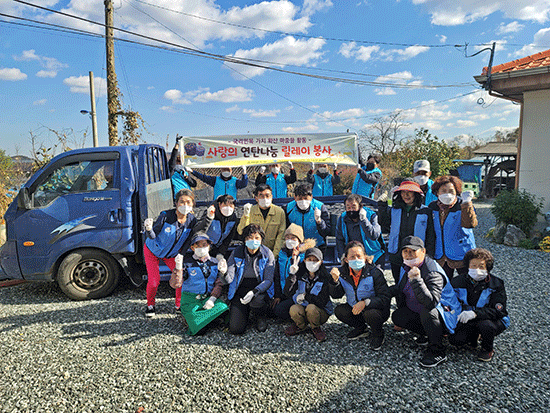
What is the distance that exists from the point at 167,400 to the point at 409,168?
15.5 metres

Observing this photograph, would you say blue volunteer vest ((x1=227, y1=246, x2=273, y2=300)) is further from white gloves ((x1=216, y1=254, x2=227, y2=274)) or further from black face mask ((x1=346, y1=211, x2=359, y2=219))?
black face mask ((x1=346, y1=211, x2=359, y2=219))

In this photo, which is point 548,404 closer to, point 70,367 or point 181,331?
point 181,331

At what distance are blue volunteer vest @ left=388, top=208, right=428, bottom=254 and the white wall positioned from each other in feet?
20.4

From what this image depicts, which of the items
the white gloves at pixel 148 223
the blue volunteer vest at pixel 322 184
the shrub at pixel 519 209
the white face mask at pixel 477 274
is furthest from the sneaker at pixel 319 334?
the shrub at pixel 519 209

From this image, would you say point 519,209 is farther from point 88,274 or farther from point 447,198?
point 88,274

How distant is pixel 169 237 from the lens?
437cm

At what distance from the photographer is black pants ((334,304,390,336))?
3.62 meters

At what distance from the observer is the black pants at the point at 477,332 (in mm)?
3303

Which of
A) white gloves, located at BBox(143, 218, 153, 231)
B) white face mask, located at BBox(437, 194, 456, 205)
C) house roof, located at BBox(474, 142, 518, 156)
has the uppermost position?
house roof, located at BBox(474, 142, 518, 156)

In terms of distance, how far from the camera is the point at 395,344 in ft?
12.2

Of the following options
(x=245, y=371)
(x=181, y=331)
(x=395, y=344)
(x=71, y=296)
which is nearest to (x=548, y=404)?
(x=395, y=344)

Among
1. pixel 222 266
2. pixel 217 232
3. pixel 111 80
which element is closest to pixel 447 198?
pixel 222 266

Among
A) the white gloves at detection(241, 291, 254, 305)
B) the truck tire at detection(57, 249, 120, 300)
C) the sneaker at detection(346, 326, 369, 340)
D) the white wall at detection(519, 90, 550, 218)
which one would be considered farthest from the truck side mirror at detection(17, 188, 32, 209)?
the white wall at detection(519, 90, 550, 218)

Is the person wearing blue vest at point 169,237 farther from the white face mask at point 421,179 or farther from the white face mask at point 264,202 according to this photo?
the white face mask at point 421,179
